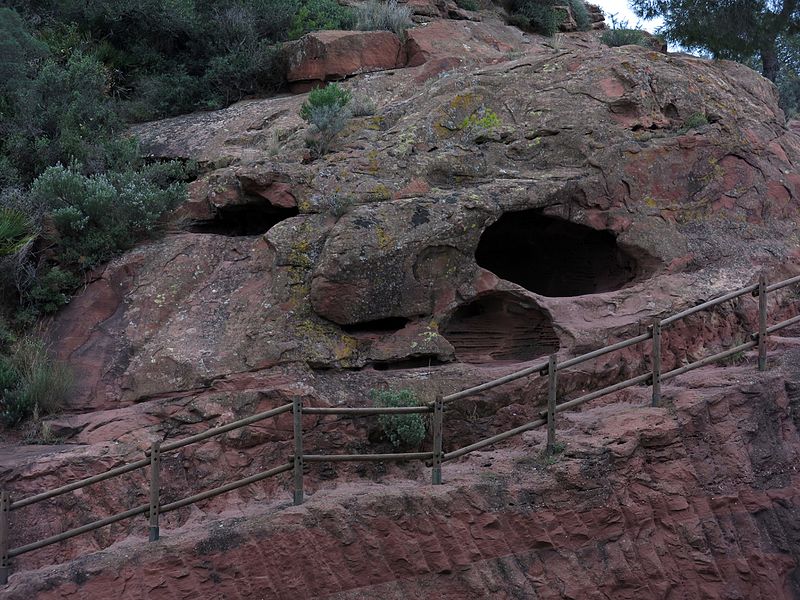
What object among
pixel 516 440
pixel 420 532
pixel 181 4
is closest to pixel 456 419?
pixel 516 440

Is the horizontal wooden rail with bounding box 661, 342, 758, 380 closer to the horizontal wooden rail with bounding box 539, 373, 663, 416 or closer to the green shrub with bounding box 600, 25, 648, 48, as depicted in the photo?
the horizontal wooden rail with bounding box 539, 373, 663, 416

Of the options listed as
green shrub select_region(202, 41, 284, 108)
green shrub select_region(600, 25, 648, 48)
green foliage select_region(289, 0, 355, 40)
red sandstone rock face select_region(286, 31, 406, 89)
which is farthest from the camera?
green foliage select_region(289, 0, 355, 40)

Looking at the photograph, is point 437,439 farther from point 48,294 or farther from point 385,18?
point 385,18

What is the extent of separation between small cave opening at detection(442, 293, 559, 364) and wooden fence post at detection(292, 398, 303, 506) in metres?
2.60

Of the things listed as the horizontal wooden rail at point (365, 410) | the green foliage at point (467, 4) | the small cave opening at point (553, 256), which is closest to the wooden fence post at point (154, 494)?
the horizontal wooden rail at point (365, 410)

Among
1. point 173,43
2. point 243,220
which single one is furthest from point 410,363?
point 173,43

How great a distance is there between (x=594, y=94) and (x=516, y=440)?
452 cm

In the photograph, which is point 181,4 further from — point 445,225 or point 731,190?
point 731,190

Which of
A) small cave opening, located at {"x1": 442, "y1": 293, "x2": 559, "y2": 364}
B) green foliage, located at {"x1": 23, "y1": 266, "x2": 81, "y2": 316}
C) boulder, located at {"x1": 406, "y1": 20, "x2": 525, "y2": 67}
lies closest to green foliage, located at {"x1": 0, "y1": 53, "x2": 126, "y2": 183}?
green foliage, located at {"x1": 23, "y1": 266, "x2": 81, "y2": 316}

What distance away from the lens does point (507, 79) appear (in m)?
10.6

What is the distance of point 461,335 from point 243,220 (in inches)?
114

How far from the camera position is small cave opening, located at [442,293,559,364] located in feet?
29.5

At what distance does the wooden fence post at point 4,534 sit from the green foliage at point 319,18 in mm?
9789

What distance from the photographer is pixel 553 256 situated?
1066 cm
